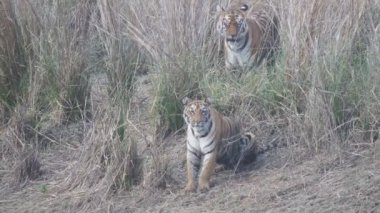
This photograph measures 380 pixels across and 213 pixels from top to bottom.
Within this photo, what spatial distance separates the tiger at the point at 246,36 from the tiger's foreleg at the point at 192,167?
1714 mm

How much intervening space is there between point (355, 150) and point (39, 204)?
235 centimetres

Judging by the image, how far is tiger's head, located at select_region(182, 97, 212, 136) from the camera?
7.51 metres

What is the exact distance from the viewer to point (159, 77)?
27.9 ft

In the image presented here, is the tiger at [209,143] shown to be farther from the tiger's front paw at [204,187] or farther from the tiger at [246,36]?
the tiger at [246,36]

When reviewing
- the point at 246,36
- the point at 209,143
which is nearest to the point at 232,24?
the point at 246,36

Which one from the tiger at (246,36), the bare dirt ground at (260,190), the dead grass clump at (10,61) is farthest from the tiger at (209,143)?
the dead grass clump at (10,61)

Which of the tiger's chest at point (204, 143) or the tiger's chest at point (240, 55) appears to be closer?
the tiger's chest at point (204, 143)

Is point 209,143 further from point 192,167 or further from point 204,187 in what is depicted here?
point 204,187

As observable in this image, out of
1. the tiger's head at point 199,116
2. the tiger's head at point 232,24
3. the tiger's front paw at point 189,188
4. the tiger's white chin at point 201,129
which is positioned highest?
the tiger's head at point 232,24

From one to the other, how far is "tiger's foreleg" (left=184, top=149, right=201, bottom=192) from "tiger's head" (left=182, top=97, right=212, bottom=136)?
0.16 metres

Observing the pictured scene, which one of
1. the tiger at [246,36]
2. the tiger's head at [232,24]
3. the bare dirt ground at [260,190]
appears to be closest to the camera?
the bare dirt ground at [260,190]

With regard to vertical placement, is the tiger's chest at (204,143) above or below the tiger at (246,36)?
below

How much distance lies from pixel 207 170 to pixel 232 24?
7.92 feet

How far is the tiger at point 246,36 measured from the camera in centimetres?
938
